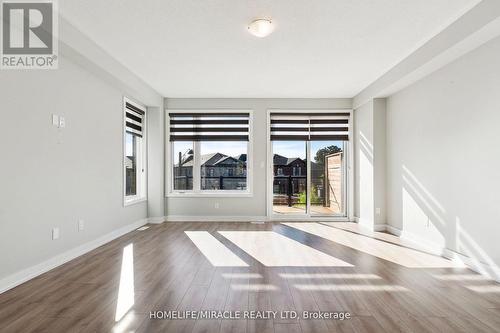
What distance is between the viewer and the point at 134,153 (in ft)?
18.2

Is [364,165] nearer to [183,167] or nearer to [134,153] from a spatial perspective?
[183,167]

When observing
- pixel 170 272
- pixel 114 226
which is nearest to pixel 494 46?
pixel 170 272

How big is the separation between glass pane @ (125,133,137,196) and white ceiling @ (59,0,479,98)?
120cm

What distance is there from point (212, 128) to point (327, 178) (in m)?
2.81

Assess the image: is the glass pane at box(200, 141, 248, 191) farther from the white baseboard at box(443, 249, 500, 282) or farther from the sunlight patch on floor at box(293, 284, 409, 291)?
the white baseboard at box(443, 249, 500, 282)

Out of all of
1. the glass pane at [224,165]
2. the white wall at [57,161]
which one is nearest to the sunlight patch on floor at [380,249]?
the glass pane at [224,165]

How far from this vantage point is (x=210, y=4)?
8.95ft

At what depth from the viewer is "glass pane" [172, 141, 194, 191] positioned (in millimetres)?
6246

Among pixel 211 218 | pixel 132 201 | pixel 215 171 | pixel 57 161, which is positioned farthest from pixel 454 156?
pixel 132 201

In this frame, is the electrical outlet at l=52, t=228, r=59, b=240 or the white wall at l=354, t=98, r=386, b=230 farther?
the white wall at l=354, t=98, r=386, b=230

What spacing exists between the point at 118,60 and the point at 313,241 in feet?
13.2

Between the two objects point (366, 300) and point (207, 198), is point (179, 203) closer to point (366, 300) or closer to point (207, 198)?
point (207, 198)
